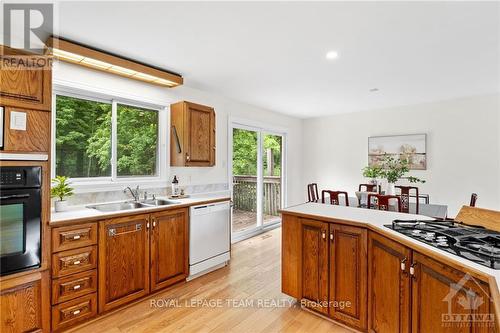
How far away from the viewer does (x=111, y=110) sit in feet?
10.0

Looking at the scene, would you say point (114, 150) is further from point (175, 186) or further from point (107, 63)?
point (107, 63)

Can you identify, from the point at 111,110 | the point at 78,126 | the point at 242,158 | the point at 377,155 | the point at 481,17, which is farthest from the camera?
the point at 377,155

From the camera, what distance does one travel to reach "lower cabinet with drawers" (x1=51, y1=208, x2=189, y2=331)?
6.81 feet

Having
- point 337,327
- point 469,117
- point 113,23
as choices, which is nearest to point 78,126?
point 113,23

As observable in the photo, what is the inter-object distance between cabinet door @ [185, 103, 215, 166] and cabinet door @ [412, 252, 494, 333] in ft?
8.48

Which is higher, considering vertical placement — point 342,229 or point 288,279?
point 342,229

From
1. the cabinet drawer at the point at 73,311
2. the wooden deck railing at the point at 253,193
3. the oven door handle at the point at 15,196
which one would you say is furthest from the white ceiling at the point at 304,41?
the cabinet drawer at the point at 73,311

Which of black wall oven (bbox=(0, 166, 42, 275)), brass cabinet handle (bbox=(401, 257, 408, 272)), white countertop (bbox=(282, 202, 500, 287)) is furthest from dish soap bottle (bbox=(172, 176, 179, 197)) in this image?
brass cabinet handle (bbox=(401, 257, 408, 272))

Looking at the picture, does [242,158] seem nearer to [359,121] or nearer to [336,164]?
[336,164]

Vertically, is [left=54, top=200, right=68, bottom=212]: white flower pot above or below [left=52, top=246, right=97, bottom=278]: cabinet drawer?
above

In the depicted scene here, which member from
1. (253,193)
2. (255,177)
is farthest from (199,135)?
(253,193)

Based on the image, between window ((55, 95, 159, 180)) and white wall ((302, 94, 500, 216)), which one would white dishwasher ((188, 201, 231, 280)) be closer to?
window ((55, 95, 159, 180))

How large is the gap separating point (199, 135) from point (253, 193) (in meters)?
2.06

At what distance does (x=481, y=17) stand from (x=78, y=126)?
379 cm
